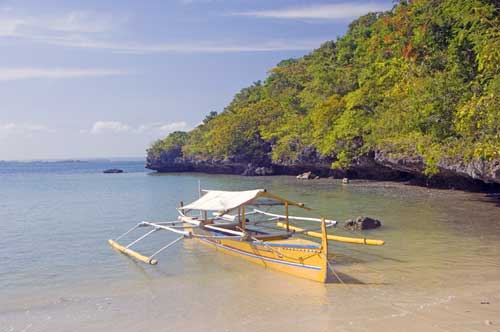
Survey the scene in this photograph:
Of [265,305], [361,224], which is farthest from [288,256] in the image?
[361,224]

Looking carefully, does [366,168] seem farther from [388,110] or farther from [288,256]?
[288,256]

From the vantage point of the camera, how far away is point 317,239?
1530 centimetres

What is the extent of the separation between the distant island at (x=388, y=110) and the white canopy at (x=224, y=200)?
22.5ft

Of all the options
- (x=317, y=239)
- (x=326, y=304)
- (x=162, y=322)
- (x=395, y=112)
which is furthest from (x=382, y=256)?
(x=395, y=112)

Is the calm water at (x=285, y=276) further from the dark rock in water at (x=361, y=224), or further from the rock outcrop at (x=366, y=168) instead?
the rock outcrop at (x=366, y=168)

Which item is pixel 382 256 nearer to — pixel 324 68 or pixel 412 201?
Answer: pixel 412 201

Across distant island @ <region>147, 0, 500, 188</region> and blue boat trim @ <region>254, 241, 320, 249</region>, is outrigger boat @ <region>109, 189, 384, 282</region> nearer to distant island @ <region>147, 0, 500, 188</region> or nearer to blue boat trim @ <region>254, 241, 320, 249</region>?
blue boat trim @ <region>254, 241, 320, 249</region>

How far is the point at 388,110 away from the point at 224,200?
18.4 m

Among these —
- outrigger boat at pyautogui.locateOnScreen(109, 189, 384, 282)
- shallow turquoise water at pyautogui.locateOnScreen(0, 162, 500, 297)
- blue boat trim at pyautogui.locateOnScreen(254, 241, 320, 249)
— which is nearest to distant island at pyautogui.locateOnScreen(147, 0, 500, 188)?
shallow turquoise water at pyautogui.locateOnScreen(0, 162, 500, 297)

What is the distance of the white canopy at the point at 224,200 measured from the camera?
12.6 meters

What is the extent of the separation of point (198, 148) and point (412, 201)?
1829 inches

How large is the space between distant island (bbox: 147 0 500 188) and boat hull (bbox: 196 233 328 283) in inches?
275

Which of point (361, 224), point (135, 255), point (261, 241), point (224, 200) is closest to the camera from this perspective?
point (261, 241)

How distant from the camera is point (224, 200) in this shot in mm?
13633
